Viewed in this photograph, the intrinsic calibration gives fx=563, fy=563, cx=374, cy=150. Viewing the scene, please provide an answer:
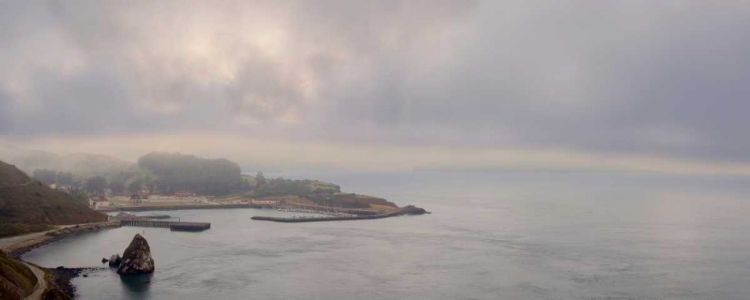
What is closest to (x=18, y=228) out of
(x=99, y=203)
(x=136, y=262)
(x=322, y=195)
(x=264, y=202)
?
(x=136, y=262)

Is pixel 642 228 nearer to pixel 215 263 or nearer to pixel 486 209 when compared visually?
pixel 486 209

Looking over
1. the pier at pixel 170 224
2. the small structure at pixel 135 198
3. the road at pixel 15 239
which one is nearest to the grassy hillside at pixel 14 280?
the road at pixel 15 239

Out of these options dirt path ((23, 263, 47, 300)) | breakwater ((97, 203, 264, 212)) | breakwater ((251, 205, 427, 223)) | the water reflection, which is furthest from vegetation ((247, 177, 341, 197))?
dirt path ((23, 263, 47, 300))

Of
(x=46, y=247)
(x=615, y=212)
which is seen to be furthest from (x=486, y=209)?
(x=46, y=247)

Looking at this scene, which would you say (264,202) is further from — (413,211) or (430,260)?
(430,260)

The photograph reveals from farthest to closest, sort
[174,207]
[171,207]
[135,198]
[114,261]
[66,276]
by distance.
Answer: [135,198], [174,207], [171,207], [114,261], [66,276]

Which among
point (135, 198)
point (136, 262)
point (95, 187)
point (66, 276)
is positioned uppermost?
point (95, 187)

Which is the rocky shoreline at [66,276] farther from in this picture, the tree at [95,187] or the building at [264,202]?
the tree at [95,187]
